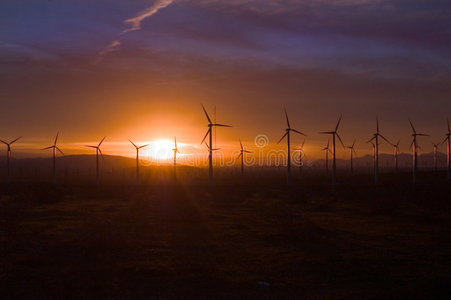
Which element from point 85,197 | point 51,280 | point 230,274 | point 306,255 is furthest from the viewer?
point 85,197

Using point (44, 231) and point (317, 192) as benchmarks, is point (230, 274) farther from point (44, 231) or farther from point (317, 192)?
point (317, 192)

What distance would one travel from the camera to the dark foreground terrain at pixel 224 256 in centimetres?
1866

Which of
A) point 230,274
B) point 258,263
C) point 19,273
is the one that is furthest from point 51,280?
point 258,263

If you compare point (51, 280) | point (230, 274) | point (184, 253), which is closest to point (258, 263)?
point (230, 274)

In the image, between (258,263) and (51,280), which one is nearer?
(51,280)

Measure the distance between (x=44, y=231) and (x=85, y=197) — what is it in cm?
4278

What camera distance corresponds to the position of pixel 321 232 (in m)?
33.4

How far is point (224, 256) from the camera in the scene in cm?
2548

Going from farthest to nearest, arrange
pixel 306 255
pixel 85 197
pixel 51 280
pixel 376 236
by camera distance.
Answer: pixel 85 197, pixel 376 236, pixel 306 255, pixel 51 280

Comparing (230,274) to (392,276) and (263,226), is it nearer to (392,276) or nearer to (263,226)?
(392,276)

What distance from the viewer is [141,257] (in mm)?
25094

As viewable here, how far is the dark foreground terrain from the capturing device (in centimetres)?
1866

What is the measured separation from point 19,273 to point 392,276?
16.7m

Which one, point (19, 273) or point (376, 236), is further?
point (376, 236)
